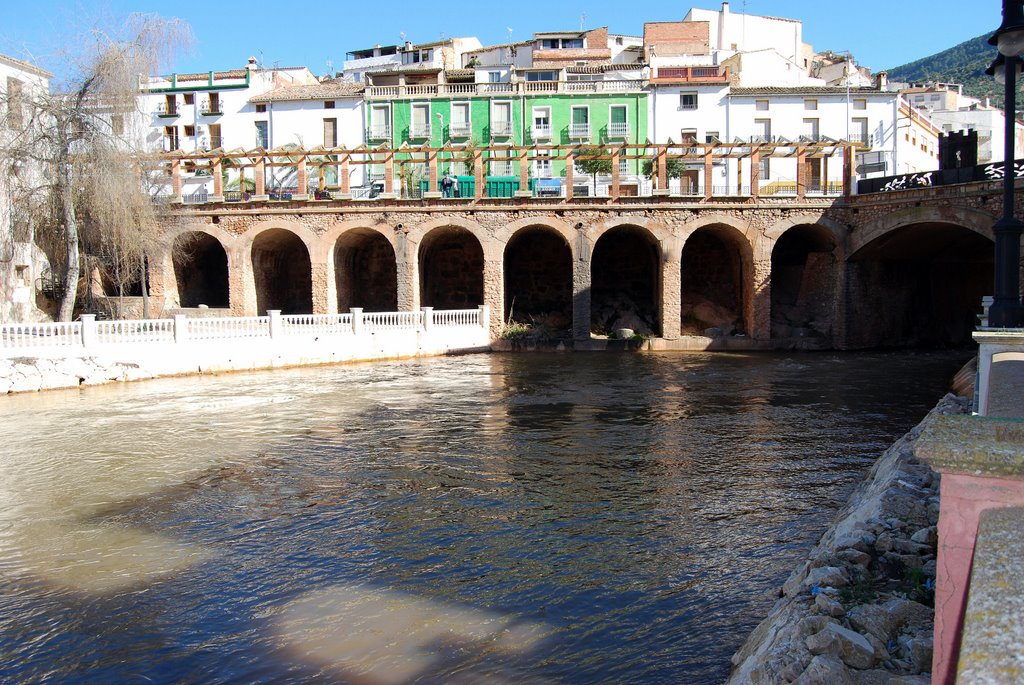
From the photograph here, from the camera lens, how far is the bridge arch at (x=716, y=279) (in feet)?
96.9

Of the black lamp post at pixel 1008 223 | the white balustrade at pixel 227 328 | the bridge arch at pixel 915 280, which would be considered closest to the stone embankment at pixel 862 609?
the black lamp post at pixel 1008 223

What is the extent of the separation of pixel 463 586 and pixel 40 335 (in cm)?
1626

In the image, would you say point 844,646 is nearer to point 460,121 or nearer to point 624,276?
point 624,276

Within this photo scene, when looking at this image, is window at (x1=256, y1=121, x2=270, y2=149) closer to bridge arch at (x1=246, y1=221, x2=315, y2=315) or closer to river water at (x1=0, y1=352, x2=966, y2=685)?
bridge arch at (x1=246, y1=221, x2=315, y2=315)

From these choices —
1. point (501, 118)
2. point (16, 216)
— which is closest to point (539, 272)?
point (501, 118)

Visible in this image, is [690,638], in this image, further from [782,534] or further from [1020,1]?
[1020,1]

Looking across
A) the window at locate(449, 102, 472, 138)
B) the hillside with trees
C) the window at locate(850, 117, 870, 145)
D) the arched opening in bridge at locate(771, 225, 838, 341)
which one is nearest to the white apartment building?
the window at locate(449, 102, 472, 138)

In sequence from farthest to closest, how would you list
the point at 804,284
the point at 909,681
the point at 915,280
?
the point at 915,280 → the point at 804,284 → the point at 909,681

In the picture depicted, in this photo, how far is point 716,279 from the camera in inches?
1329

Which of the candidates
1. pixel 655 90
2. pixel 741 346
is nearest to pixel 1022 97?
pixel 655 90

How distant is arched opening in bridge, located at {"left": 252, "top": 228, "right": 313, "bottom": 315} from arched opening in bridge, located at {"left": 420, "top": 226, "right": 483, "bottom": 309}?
5217 mm

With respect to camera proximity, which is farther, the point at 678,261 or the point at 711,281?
the point at 711,281

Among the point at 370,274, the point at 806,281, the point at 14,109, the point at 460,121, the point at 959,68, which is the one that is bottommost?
the point at 806,281

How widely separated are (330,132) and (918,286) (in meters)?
27.1
